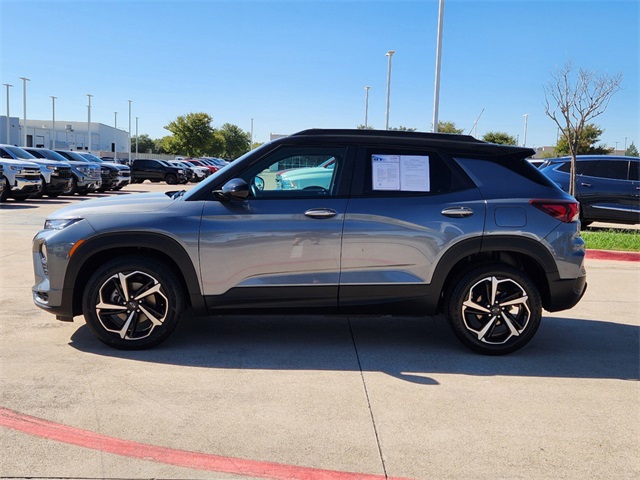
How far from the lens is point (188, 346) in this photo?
511cm

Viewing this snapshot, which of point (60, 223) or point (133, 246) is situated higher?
point (60, 223)

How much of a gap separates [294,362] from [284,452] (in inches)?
57.7

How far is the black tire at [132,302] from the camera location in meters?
4.80

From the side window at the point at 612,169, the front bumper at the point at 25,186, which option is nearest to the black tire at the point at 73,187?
the front bumper at the point at 25,186

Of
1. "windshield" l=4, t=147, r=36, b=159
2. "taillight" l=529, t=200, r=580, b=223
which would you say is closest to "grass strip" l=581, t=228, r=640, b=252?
"taillight" l=529, t=200, r=580, b=223

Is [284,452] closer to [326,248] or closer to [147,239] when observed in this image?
[326,248]

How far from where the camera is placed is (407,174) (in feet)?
16.5

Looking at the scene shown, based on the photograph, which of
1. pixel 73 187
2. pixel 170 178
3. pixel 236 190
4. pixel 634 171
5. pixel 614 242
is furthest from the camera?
pixel 170 178

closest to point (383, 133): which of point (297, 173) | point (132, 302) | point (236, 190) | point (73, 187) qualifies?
point (297, 173)

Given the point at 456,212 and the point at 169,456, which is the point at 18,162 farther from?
the point at 169,456

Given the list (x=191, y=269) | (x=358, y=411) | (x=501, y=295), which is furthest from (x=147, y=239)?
(x=501, y=295)

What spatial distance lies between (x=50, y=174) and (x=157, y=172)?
58.9 ft

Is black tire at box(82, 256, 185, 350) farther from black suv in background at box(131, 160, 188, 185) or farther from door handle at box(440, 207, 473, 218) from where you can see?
black suv in background at box(131, 160, 188, 185)

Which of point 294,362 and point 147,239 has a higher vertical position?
point 147,239
